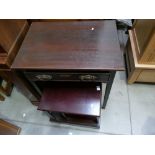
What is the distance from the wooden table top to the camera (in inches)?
34.1

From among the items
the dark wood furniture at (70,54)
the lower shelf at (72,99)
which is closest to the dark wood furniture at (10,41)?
the dark wood furniture at (70,54)

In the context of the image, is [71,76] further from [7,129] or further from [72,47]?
[7,129]

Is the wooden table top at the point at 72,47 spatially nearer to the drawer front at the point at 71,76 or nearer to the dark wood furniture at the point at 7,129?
the drawer front at the point at 71,76

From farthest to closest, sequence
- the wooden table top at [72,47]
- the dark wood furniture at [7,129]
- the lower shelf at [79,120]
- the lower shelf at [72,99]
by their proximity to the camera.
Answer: the lower shelf at [79,120] → the dark wood furniture at [7,129] → the lower shelf at [72,99] → the wooden table top at [72,47]

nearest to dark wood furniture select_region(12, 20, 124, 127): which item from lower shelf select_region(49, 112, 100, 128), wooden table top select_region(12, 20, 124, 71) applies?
wooden table top select_region(12, 20, 124, 71)

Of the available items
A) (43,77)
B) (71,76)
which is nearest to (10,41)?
(43,77)

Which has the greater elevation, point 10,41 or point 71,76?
point 10,41

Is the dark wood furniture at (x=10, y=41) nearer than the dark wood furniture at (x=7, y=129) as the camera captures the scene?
Yes

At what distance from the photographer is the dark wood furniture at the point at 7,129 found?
110 centimetres

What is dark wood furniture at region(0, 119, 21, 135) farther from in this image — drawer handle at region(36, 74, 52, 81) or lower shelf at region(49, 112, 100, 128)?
drawer handle at region(36, 74, 52, 81)

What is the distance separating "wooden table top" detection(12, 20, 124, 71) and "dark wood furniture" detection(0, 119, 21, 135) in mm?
481

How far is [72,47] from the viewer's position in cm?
95

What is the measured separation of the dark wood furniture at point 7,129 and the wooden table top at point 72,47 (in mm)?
481

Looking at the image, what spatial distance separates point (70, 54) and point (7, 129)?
0.74 m
